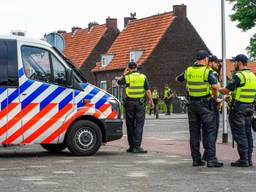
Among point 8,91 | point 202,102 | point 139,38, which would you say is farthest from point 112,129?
point 139,38

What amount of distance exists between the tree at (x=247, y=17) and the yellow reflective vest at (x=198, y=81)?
36.3 meters

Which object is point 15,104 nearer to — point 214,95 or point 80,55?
point 214,95

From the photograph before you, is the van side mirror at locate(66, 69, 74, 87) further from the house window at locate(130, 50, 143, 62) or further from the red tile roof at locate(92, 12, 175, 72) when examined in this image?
the house window at locate(130, 50, 143, 62)

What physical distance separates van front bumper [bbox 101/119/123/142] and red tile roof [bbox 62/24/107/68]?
53796mm

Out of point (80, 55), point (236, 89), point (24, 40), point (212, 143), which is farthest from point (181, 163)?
point (80, 55)

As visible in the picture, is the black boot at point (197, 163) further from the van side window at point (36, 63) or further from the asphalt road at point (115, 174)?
the van side window at point (36, 63)

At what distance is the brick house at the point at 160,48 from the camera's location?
56.7 metres

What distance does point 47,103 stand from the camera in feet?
42.9

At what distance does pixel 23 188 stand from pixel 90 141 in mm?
4864

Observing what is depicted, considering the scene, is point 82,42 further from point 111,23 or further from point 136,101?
point 136,101

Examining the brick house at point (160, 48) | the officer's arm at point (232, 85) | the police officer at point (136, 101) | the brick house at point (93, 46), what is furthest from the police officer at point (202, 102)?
the brick house at point (93, 46)

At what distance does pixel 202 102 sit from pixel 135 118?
120 inches

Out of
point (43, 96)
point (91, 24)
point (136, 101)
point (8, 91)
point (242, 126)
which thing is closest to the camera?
point (242, 126)

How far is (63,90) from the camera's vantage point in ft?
43.3
